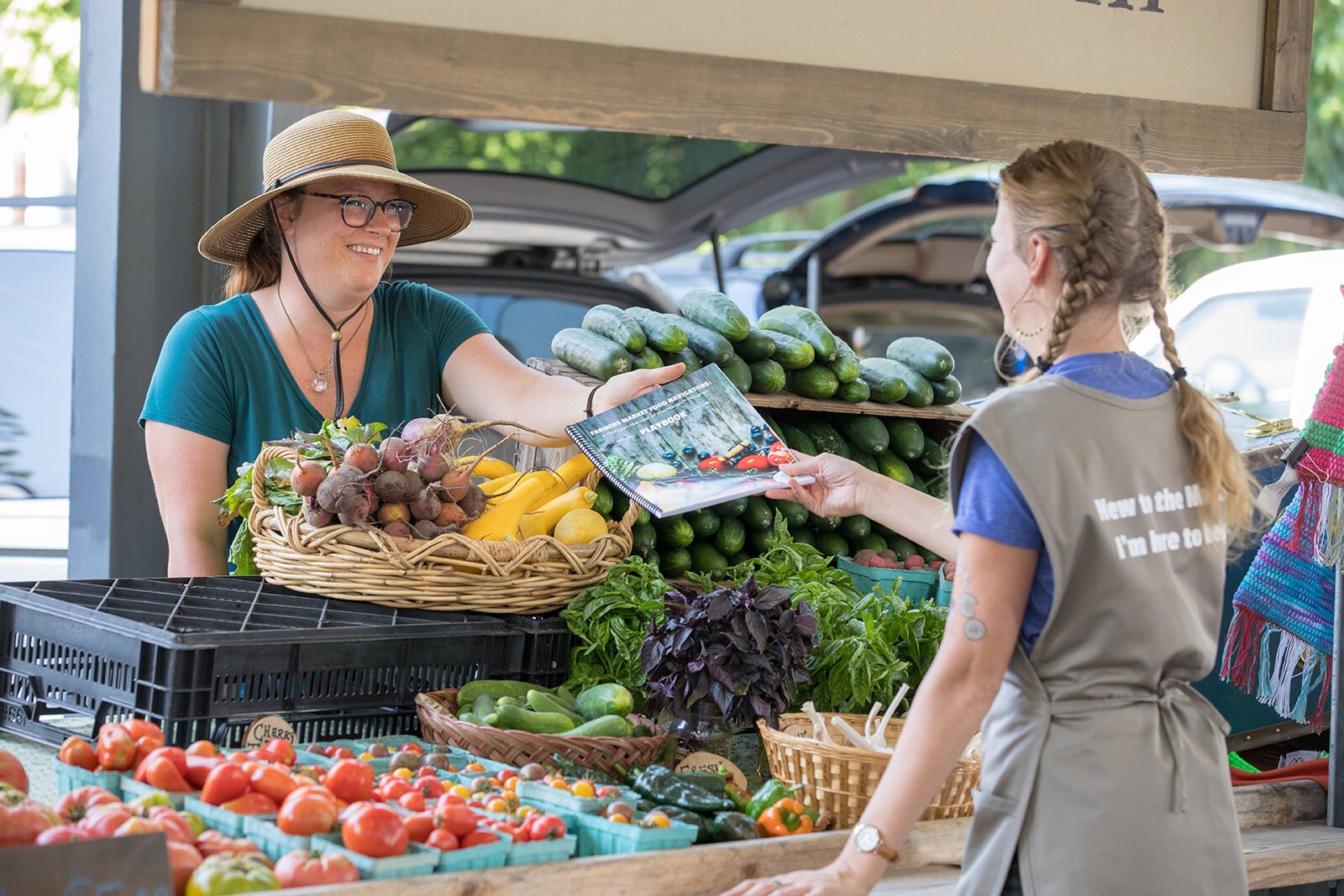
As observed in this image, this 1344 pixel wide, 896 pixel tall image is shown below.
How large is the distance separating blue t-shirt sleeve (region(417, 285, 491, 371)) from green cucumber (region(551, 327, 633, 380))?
0.82 ft

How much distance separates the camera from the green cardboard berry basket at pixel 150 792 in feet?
7.41

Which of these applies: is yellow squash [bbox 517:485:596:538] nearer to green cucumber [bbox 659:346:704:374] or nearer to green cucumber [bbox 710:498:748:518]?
green cucumber [bbox 710:498:748:518]

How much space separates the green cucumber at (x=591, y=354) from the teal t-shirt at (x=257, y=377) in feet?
0.95

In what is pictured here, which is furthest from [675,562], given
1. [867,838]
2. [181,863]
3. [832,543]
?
[181,863]

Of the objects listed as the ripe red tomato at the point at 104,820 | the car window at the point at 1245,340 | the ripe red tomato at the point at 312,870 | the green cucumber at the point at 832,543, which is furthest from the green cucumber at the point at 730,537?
the car window at the point at 1245,340

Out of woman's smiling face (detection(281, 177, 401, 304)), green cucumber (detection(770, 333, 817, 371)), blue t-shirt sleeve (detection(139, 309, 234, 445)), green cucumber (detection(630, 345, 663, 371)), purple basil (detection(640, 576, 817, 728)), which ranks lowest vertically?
purple basil (detection(640, 576, 817, 728))

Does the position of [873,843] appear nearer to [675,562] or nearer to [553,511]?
[553,511]

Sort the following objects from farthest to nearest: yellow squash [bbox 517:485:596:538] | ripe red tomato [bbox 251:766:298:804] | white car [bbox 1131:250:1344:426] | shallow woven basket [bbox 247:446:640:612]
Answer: white car [bbox 1131:250:1344:426], yellow squash [bbox 517:485:596:538], shallow woven basket [bbox 247:446:640:612], ripe red tomato [bbox 251:766:298:804]

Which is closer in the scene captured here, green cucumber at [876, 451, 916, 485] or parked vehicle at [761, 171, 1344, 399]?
green cucumber at [876, 451, 916, 485]

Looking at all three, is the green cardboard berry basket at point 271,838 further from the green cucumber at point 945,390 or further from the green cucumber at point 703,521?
the green cucumber at point 945,390

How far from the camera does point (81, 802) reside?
2.13 m

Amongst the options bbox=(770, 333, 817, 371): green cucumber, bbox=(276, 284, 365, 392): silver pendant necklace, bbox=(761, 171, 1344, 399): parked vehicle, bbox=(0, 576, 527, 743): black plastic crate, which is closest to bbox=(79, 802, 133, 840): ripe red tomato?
bbox=(0, 576, 527, 743): black plastic crate

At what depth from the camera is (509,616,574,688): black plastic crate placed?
Result: 3.25m

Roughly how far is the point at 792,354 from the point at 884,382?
1.07 feet
